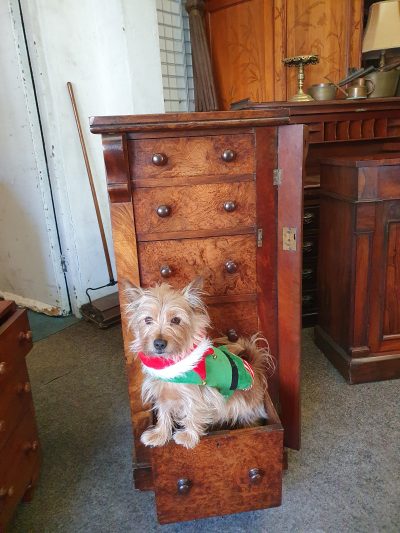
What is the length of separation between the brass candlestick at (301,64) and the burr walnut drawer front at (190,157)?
56.9 inches

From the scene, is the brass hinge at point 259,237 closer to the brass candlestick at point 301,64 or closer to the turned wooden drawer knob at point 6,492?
the turned wooden drawer knob at point 6,492

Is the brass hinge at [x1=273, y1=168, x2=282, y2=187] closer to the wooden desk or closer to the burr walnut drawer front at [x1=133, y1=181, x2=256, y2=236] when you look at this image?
the burr walnut drawer front at [x1=133, y1=181, x2=256, y2=236]

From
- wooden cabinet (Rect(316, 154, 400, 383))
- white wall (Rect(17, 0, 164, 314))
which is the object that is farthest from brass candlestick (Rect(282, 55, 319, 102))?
white wall (Rect(17, 0, 164, 314))

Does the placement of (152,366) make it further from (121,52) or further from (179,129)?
(121,52)

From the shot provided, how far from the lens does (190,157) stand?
117 centimetres

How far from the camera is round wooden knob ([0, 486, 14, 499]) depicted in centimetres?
108

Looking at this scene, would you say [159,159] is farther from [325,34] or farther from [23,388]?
[325,34]

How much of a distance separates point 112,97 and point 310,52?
1.31m

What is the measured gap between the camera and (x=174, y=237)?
1.22 metres

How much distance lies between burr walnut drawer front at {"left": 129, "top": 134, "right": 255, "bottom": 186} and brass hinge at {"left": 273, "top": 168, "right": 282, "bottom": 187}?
0.07 meters

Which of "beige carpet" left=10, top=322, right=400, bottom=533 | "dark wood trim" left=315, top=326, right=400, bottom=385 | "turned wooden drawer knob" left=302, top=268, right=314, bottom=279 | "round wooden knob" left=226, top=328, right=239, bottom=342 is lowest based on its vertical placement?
"beige carpet" left=10, top=322, right=400, bottom=533

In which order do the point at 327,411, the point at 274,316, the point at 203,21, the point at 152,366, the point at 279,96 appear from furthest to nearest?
1. the point at 203,21
2. the point at 279,96
3. the point at 327,411
4. the point at 274,316
5. the point at 152,366

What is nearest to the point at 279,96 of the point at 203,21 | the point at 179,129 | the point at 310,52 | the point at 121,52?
the point at 310,52

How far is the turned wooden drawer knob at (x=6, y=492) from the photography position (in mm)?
1085
